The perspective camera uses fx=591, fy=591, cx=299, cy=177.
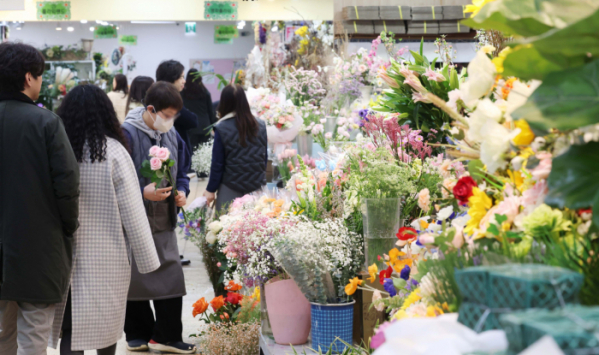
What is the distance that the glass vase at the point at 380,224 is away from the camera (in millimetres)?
1780

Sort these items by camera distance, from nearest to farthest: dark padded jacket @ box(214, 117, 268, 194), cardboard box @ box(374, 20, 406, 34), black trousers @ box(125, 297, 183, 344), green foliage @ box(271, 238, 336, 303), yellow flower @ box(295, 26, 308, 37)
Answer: green foliage @ box(271, 238, 336, 303), black trousers @ box(125, 297, 183, 344), dark padded jacket @ box(214, 117, 268, 194), yellow flower @ box(295, 26, 308, 37), cardboard box @ box(374, 20, 406, 34)

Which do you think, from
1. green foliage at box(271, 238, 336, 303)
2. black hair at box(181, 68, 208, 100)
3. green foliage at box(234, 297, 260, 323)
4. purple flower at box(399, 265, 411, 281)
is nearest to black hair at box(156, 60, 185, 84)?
green foliage at box(234, 297, 260, 323)

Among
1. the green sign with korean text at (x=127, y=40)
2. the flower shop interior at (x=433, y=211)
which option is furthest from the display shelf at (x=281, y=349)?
the green sign with korean text at (x=127, y=40)

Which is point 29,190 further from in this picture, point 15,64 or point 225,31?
point 225,31

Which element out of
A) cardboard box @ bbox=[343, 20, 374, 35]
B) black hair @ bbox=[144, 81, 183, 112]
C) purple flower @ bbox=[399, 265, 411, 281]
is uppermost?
cardboard box @ bbox=[343, 20, 374, 35]

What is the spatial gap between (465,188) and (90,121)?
189 centimetres

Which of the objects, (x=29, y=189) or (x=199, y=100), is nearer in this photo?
(x=29, y=189)

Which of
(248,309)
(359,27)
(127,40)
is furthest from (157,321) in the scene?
(127,40)

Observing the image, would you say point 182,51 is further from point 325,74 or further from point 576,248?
point 576,248

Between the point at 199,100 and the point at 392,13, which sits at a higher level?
the point at 392,13

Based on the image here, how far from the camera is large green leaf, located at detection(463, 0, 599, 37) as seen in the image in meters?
0.67

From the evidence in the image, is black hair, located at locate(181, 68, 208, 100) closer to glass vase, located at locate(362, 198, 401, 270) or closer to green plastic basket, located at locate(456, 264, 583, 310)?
glass vase, located at locate(362, 198, 401, 270)

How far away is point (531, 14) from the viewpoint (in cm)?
69

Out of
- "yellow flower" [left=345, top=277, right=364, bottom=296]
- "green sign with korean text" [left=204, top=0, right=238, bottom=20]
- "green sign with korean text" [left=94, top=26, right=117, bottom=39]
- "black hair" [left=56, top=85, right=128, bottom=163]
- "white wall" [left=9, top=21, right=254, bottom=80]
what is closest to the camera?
"yellow flower" [left=345, top=277, right=364, bottom=296]
